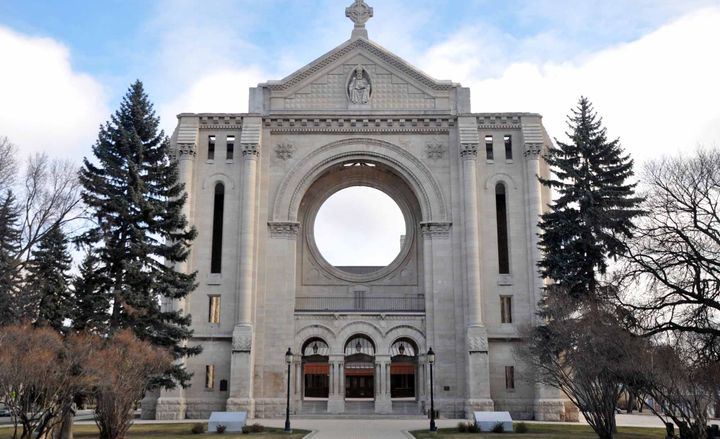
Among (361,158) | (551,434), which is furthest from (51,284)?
(361,158)

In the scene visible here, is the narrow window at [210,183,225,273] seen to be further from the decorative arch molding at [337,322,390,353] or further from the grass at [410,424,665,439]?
the grass at [410,424,665,439]

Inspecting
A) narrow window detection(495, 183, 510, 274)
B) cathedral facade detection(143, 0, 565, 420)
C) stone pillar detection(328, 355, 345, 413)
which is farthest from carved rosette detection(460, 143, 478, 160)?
stone pillar detection(328, 355, 345, 413)

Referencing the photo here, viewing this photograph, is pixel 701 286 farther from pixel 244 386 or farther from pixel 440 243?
pixel 244 386

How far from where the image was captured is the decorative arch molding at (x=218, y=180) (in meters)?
41.3

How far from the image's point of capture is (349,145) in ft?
139

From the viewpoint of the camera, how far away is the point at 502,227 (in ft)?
137

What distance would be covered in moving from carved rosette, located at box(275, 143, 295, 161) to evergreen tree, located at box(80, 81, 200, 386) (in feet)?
43.2

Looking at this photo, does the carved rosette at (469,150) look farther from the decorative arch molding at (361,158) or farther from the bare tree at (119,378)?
the bare tree at (119,378)

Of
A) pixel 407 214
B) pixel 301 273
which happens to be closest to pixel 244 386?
pixel 301 273

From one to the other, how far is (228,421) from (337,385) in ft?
37.2

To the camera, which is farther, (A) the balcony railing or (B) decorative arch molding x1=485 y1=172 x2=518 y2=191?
(A) the balcony railing

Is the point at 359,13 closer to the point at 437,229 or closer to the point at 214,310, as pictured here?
the point at 437,229

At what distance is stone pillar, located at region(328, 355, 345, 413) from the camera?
3831cm

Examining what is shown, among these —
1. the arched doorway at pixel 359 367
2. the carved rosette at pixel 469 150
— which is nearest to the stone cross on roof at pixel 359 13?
the carved rosette at pixel 469 150
